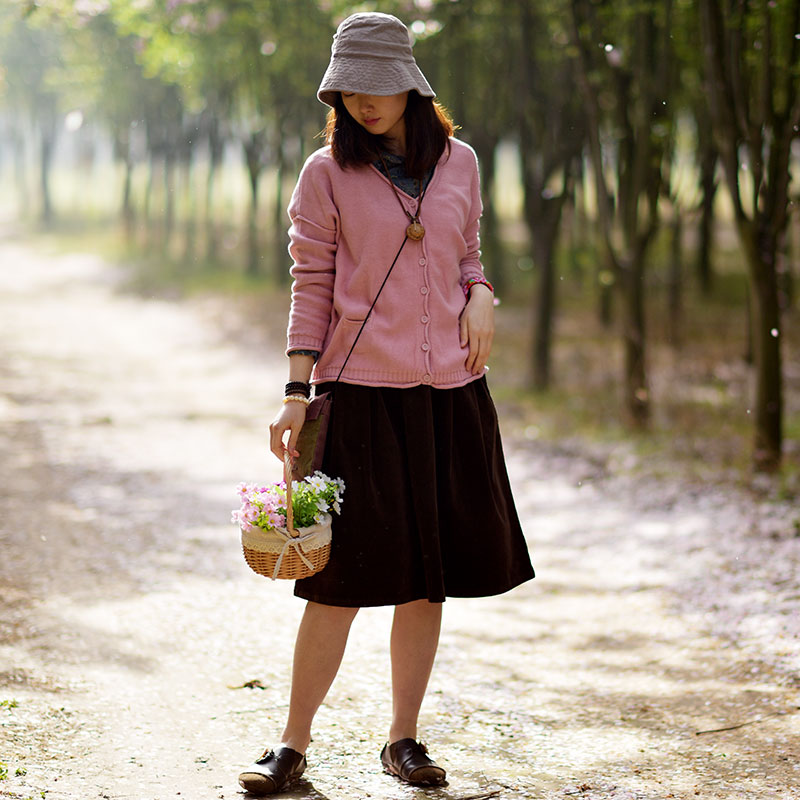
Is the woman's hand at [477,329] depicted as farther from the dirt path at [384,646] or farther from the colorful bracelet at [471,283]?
the dirt path at [384,646]

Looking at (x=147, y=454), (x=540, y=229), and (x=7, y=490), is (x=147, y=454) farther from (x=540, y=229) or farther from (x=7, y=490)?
(x=540, y=229)

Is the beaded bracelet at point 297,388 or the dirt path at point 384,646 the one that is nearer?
the beaded bracelet at point 297,388

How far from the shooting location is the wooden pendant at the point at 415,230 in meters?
3.47

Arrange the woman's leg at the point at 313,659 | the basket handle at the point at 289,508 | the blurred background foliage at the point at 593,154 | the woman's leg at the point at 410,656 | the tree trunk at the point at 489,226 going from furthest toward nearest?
the tree trunk at the point at 489,226 → the blurred background foliage at the point at 593,154 → the woman's leg at the point at 410,656 → the woman's leg at the point at 313,659 → the basket handle at the point at 289,508

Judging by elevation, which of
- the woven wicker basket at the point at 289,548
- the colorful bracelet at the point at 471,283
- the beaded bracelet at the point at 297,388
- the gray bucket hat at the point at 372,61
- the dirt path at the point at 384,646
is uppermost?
the gray bucket hat at the point at 372,61

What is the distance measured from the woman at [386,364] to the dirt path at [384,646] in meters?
0.50

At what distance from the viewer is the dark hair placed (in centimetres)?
350

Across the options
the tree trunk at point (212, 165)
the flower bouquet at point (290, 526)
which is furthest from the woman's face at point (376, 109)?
the tree trunk at point (212, 165)

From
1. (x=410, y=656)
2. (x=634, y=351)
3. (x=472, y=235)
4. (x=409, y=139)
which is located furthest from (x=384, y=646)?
(x=634, y=351)

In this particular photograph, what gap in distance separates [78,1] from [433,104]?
9.84m

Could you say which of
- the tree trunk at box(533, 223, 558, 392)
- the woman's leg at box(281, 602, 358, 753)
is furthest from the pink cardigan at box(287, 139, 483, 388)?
the tree trunk at box(533, 223, 558, 392)

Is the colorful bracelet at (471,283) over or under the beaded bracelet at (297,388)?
over

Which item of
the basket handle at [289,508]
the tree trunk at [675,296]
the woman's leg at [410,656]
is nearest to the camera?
the basket handle at [289,508]

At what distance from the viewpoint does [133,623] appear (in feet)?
17.7
